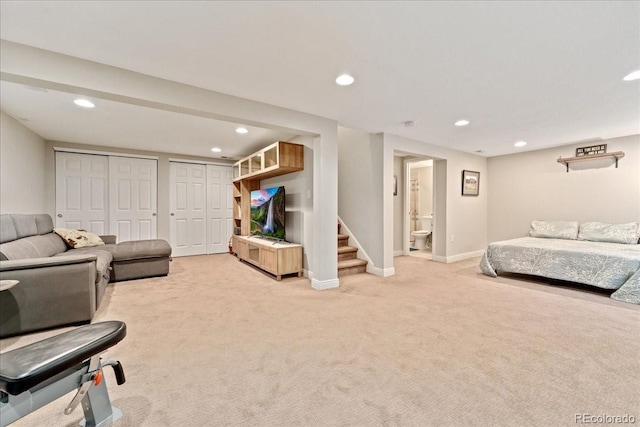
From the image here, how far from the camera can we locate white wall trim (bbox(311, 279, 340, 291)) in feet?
11.6

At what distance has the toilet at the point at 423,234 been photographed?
22.1 ft

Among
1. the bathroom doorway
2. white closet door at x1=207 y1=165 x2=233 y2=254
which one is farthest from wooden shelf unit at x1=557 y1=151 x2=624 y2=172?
white closet door at x1=207 y1=165 x2=233 y2=254

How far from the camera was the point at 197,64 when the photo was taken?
86.9 inches

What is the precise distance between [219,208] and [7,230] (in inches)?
150

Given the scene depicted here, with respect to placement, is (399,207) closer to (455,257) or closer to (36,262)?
(455,257)

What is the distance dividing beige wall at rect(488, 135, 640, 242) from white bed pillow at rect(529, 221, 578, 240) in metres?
0.38

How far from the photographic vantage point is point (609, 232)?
4238 mm

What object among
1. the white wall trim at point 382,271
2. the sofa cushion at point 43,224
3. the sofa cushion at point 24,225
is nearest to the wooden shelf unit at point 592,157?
the white wall trim at point 382,271

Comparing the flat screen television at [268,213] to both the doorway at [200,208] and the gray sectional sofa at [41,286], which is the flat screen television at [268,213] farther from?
the gray sectional sofa at [41,286]

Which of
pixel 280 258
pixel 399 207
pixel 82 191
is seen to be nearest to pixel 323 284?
pixel 280 258

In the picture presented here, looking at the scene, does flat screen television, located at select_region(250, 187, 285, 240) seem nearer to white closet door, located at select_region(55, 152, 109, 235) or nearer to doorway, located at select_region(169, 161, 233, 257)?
doorway, located at select_region(169, 161, 233, 257)

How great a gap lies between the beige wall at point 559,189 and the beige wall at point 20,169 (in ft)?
26.7

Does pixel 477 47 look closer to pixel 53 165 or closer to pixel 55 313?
pixel 55 313

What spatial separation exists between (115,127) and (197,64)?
2724 mm
